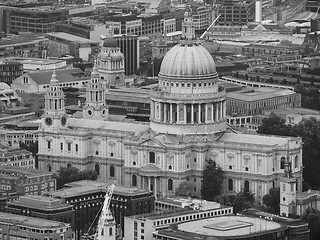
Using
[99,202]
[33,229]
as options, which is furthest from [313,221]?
[33,229]

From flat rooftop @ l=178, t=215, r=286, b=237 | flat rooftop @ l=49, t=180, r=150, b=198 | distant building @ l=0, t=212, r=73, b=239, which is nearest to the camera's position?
distant building @ l=0, t=212, r=73, b=239

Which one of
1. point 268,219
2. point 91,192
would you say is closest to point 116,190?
point 91,192

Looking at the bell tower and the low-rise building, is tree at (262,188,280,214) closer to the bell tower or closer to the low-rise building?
the bell tower

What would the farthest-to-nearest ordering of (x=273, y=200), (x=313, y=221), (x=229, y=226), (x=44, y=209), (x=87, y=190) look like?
1. (x=273, y=200)
2. (x=87, y=190)
3. (x=313, y=221)
4. (x=44, y=209)
5. (x=229, y=226)

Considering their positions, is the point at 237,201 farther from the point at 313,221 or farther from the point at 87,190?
the point at 87,190

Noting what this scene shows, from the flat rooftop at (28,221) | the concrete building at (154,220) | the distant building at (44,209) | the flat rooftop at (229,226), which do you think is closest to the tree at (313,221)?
the flat rooftop at (229,226)

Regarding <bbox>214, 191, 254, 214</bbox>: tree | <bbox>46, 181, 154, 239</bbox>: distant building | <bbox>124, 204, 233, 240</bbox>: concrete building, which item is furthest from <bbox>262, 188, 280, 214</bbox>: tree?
<bbox>124, 204, 233, 240</bbox>: concrete building

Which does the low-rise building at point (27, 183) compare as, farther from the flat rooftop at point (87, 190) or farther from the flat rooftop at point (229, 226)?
the flat rooftop at point (229, 226)
